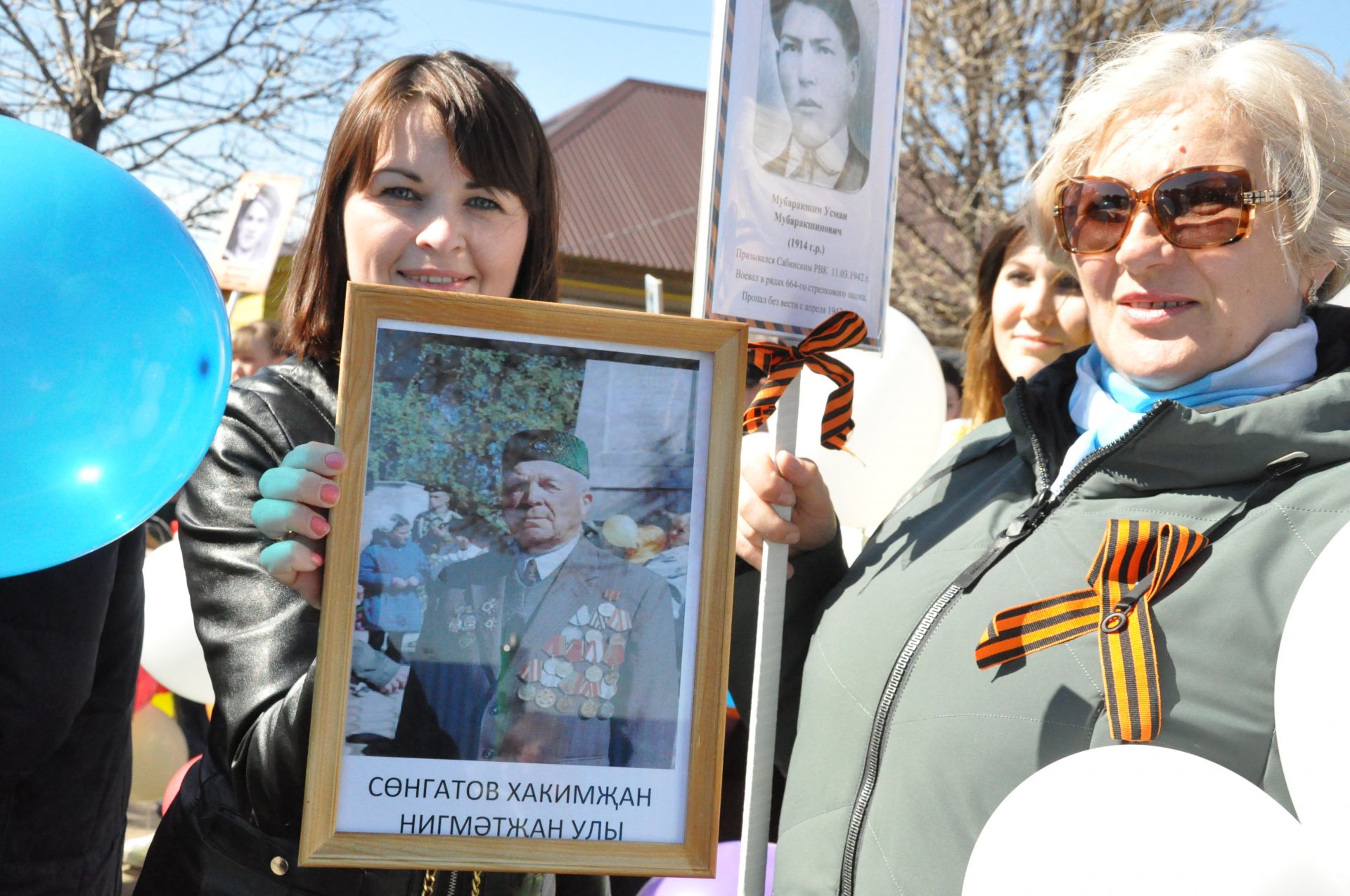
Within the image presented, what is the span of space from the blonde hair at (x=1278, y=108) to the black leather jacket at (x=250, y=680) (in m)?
1.35

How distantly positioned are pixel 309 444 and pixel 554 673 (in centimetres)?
41

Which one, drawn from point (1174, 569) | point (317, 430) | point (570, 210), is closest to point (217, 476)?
point (317, 430)

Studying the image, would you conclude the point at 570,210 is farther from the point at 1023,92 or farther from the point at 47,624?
the point at 47,624

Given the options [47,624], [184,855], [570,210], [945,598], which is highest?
[570,210]

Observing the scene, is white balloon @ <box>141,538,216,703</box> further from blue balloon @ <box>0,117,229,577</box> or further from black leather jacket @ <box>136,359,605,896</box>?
blue balloon @ <box>0,117,229,577</box>

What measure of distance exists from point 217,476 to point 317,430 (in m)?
0.16

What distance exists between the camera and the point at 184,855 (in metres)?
1.75

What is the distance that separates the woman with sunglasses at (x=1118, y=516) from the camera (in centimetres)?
146

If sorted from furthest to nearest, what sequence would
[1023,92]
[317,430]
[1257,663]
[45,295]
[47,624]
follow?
[1023,92] < [317,430] < [47,624] < [1257,663] < [45,295]

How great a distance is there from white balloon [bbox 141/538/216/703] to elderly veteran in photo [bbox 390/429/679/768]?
8.92 ft

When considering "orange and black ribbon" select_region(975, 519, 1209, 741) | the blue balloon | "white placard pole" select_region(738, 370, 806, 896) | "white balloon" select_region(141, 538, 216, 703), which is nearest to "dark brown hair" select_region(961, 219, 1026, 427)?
"white placard pole" select_region(738, 370, 806, 896)

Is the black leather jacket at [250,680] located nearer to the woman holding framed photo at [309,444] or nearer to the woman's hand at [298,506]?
the woman holding framed photo at [309,444]

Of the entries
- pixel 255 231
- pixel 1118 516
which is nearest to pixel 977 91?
pixel 255 231

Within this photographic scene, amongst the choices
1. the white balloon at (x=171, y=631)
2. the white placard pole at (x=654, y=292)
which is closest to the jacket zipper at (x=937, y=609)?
the white balloon at (x=171, y=631)
